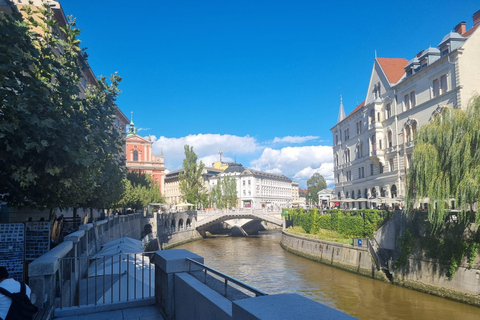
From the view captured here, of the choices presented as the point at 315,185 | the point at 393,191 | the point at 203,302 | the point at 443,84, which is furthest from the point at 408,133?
the point at 315,185

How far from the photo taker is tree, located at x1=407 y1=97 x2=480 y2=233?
2019 cm

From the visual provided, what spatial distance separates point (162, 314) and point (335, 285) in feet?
70.9

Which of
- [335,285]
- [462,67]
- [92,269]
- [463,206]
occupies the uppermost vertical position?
[462,67]

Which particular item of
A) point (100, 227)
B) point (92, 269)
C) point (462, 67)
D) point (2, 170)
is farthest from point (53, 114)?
point (462, 67)

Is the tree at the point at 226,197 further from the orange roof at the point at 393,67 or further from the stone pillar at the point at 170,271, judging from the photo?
the stone pillar at the point at 170,271

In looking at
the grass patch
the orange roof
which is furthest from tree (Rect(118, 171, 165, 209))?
the orange roof

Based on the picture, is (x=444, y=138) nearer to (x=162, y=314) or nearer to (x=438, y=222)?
(x=438, y=222)

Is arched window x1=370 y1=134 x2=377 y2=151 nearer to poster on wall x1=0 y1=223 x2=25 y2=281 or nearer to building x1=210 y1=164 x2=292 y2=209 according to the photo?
poster on wall x1=0 y1=223 x2=25 y2=281

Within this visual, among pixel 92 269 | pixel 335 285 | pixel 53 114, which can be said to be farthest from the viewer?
pixel 335 285

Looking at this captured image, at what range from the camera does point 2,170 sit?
A: 28.8 feet

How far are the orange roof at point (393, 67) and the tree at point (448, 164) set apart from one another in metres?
23.5

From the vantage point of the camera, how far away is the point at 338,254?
1272 inches

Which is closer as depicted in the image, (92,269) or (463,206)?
(92,269)

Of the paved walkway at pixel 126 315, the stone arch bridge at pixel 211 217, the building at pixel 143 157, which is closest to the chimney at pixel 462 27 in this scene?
the stone arch bridge at pixel 211 217
